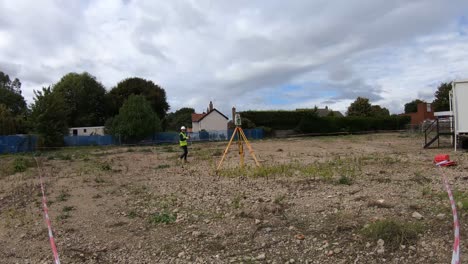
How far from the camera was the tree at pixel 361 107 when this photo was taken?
229ft

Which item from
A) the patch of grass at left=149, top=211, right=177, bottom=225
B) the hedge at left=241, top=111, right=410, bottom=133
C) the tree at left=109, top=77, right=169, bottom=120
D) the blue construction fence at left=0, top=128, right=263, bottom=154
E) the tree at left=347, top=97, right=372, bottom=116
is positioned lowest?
the patch of grass at left=149, top=211, right=177, bottom=225

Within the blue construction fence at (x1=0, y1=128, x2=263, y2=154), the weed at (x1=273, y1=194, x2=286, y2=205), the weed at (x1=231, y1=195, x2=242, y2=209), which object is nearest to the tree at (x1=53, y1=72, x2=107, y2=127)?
the blue construction fence at (x1=0, y1=128, x2=263, y2=154)

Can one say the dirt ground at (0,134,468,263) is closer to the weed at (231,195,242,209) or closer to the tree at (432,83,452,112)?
the weed at (231,195,242,209)

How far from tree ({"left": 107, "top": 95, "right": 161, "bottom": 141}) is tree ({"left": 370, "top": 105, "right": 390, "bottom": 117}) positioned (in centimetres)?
4162

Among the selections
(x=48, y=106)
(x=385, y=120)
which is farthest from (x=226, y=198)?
(x=385, y=120)

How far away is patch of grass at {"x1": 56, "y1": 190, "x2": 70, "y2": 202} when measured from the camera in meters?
9.36

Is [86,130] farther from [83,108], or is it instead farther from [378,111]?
[378,111]

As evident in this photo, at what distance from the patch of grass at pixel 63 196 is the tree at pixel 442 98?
68590 millimetres

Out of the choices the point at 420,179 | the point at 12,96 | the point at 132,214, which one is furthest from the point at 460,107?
the point at 12,96

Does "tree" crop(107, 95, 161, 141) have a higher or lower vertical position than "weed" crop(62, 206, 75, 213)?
higher

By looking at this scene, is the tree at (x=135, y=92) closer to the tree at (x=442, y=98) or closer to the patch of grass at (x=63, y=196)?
the tree at (x=442, y=98)

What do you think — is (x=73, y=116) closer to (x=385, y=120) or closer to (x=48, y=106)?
(x=48, y=106)

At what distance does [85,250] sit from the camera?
19.0ft

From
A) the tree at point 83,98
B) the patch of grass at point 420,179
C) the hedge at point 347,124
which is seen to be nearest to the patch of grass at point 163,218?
the patch of grass at point 420,179
